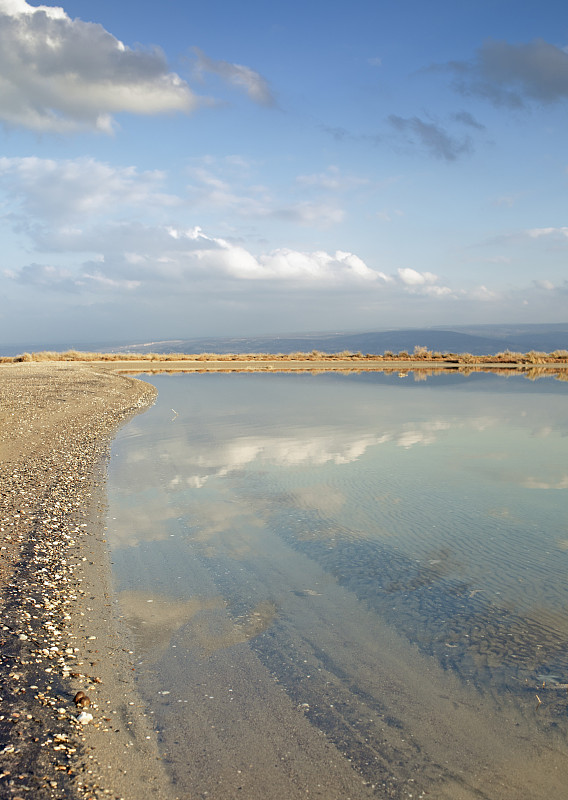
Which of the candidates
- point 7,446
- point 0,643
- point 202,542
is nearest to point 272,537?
point 202,542

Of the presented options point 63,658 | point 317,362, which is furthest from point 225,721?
point 317,362

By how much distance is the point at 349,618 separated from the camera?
5.41 m

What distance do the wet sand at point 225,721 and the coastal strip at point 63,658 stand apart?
1cm

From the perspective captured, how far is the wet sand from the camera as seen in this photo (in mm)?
3311

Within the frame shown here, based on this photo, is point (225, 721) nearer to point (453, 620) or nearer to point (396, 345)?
point (453, 620)

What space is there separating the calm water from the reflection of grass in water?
0.02 meters

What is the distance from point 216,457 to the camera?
42.4ft

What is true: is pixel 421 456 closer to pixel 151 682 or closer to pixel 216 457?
pixel 216 457

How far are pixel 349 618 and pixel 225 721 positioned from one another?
181 cm

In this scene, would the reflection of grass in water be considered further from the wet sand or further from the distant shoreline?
the distant shoreline

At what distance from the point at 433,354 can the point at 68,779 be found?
214 ft

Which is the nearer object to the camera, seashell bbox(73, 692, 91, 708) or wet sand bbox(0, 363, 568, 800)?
wet sand bbox(0, 363, 568, 800)

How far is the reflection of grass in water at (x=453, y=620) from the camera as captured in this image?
4.48 metres

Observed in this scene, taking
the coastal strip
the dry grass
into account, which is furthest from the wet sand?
the dry grass
